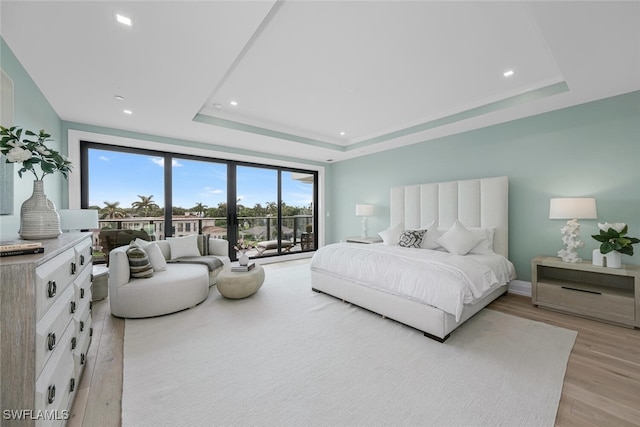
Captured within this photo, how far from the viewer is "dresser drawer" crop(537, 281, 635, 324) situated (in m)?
2.65

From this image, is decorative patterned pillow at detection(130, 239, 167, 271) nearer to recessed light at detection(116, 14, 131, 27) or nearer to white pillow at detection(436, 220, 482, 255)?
recessed light at detection(116, 14, 131, 27)

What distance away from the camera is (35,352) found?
3.57 feet

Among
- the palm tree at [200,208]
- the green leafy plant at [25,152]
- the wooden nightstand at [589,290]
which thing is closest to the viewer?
the green leafy plant at [25,152]

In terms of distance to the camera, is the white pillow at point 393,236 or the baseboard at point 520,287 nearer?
the baseboard at point 520,287

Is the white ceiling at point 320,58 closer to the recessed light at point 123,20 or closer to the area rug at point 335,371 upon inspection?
the recessed light at point 123,20

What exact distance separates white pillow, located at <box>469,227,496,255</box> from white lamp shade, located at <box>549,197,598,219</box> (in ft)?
2.59

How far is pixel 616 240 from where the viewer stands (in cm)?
272

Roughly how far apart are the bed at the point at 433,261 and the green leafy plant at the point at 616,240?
966mm

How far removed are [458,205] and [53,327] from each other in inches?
186

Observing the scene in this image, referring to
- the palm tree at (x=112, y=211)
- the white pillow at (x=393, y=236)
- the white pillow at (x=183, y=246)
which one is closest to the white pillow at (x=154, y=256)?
the white pillow at (x=183, y=246)

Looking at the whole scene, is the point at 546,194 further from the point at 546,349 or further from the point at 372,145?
the point at 372,145

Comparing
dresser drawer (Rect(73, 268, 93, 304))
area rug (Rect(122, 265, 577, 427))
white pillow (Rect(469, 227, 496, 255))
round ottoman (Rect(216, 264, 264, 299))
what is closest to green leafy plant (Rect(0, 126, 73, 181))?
dresser drawer (Rect(73, 268, 93, 304))

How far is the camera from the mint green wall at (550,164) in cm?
298

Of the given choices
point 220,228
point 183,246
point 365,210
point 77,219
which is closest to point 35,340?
point 77,219
